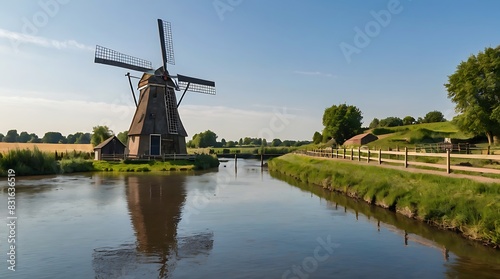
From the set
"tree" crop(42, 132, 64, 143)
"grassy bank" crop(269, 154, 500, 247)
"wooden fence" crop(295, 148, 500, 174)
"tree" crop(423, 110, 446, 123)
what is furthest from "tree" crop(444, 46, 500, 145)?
"tree" crop(42, 132, 64, 143)

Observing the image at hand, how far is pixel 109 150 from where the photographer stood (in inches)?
1943

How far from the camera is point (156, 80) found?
44.9 meters

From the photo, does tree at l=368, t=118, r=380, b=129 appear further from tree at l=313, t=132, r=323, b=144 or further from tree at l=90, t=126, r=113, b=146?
tree at l=90, t=126, r=113, b=146

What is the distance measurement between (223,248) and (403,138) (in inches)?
2377

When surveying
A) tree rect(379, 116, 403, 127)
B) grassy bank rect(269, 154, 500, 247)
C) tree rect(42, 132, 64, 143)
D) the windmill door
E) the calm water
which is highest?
tree rect(379, 116, 403, 127)

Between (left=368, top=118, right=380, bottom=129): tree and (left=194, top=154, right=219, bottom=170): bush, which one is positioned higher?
(left=368, top=118, right=380, bottom=129): tree

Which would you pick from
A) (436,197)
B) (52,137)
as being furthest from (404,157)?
(52,137)

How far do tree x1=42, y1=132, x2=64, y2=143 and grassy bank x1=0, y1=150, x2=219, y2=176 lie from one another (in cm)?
14154

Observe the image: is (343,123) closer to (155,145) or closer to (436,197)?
(155,145)

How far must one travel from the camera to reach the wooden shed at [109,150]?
47312 mm

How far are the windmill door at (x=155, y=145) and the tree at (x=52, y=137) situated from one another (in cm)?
14214

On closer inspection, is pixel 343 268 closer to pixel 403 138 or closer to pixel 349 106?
pixel 403 138

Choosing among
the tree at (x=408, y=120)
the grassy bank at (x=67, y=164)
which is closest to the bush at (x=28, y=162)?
the grassy bank at (x=67, y=164)

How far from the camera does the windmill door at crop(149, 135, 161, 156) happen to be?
45000 mm
